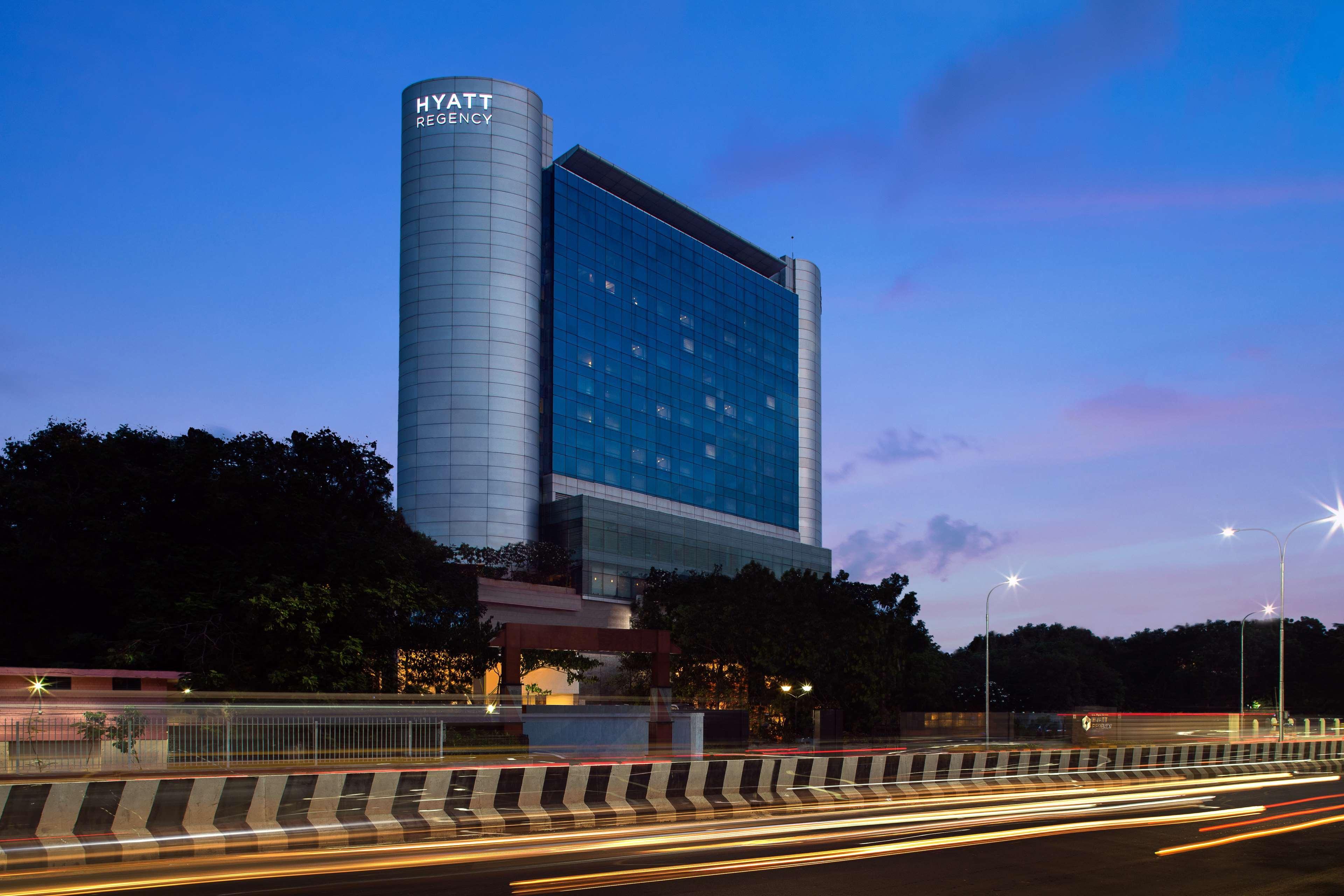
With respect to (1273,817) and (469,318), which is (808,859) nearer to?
(1273,817)

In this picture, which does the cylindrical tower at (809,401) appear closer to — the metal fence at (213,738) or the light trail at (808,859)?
the metal fence at (213,738)

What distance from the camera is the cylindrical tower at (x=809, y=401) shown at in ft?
451

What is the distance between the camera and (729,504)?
404ft

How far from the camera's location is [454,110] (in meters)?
102

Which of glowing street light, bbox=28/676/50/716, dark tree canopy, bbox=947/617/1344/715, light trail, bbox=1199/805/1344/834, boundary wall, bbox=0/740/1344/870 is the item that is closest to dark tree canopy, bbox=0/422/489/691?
glowing street light, bbox=28/676/50/716

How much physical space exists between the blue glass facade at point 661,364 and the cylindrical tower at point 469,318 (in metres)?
3.32

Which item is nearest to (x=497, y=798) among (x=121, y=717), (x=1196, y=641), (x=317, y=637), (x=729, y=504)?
(x=121, y=717)

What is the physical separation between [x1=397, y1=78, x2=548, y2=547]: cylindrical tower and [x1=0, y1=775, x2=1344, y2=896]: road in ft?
258

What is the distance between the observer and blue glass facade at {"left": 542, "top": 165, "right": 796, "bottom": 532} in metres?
106

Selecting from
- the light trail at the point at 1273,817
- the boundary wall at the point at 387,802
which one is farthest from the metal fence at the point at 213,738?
the light trail at the point at 1273,817

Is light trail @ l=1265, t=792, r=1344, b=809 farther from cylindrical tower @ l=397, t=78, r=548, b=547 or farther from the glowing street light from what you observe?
cylindrical tower @ l=397, t=78, r=548, b=547

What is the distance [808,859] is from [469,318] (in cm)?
8816

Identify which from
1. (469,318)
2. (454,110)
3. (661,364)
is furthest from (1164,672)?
(454,110)

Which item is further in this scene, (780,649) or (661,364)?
(661,364)
